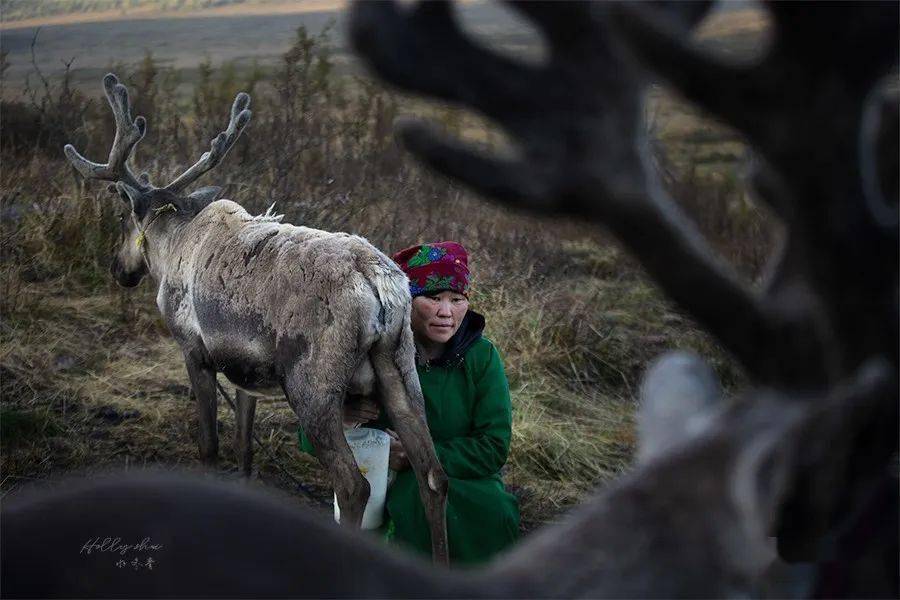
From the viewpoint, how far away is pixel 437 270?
4.03m

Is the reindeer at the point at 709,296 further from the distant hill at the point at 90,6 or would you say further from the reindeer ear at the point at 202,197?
the distant hill at the point at 90,6

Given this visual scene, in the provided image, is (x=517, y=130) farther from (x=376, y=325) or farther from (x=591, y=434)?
(x=591, y=434)

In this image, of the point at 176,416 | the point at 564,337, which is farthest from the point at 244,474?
the point at 564,337

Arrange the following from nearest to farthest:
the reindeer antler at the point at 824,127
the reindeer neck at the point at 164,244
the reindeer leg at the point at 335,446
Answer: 1. the reindeer antler at the point at 824,127
2. the reindeer leg at the point at 335,446
3. the reindeer neck at the point at 164,244

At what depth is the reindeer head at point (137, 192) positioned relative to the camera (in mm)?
5160

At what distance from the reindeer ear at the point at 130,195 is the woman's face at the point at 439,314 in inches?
74.5

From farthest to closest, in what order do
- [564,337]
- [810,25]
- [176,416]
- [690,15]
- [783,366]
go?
[564,337]
[176,416]
[690,15]
[783,366]
[810,25]

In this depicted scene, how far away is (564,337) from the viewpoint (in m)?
7.04

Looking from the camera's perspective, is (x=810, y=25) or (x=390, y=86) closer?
(x=810, y=25)

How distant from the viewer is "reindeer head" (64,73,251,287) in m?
5.16

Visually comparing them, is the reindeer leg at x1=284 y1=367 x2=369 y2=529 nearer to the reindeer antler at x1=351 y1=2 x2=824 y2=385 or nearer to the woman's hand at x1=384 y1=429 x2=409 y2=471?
the woman's hand at x1=384 y1=429 x2=409 y2=471

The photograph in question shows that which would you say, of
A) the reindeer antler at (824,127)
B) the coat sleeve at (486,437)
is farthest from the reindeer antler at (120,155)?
the reindeer antler at (824,127)

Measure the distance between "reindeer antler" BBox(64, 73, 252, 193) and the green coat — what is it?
2.01 metres

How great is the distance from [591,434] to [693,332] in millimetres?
1523
